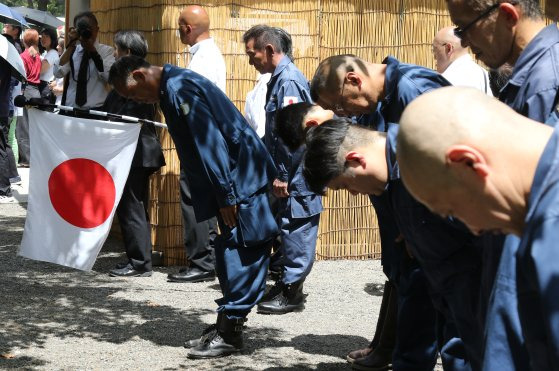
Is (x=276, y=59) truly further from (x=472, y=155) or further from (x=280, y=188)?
(x=472, y=155)

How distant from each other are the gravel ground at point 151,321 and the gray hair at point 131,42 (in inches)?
74.6

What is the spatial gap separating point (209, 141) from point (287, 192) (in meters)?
1.60

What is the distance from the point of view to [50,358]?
5.75m

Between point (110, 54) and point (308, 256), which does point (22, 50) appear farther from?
point (308, 256)

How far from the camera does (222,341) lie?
19.0 feet

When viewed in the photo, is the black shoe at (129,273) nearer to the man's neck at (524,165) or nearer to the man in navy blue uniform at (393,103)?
the man in navy blue uniform at (393,103)

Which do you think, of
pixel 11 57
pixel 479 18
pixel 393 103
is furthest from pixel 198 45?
pixel 479 18

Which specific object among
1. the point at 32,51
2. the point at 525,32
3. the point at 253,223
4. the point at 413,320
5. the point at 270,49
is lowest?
the point at 413,320

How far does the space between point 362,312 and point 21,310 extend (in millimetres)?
2438

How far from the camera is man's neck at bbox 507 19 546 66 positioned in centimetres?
333

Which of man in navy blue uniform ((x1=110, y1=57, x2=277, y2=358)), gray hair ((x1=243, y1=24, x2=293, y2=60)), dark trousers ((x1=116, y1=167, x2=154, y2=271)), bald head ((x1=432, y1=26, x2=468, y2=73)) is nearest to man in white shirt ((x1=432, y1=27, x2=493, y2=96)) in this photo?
bald head ((x1=432, y1=26, x2=468, y2=73))

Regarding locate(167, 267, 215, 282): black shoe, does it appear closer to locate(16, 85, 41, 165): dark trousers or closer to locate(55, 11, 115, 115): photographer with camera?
locate(55, 11, 115, 115): photographer with camera

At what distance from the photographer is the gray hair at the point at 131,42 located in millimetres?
8125

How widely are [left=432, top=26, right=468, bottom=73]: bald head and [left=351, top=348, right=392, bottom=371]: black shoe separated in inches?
96.0
